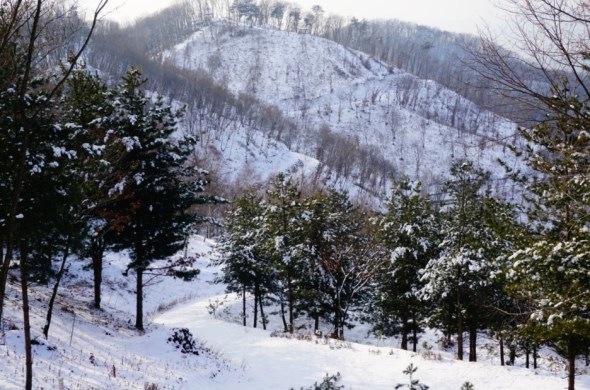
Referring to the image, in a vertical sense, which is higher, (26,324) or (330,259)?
(26,324)

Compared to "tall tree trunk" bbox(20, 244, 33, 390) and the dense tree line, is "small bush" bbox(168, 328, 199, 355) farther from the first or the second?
"tall tree trunk" bbox(20, 244, 33, 390)

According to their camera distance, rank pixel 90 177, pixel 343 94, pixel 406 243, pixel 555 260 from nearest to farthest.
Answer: pixel 555 260 → pixel 90 177 → pixel 406 243 → pixel 343 94

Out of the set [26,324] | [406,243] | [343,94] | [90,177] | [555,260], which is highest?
[343,94]

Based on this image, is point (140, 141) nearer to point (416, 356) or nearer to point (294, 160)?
point (416, 356)

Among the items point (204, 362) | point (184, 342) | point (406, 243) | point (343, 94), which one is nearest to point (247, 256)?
point (406, 243)

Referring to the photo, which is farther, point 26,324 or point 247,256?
point 247,256

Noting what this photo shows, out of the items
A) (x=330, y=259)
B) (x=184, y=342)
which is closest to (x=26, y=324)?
(x=184, y=342)

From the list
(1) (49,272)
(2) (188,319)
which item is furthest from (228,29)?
(1) (49,272)

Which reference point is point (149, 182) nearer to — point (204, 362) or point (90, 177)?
point (90, 177)

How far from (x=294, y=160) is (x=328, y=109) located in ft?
170

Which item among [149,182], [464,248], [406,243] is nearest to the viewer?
[149,182]

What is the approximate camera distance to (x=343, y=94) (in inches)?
6663

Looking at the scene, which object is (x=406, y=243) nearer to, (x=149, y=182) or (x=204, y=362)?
(x=204, y=362)

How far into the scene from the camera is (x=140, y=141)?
15867mm
